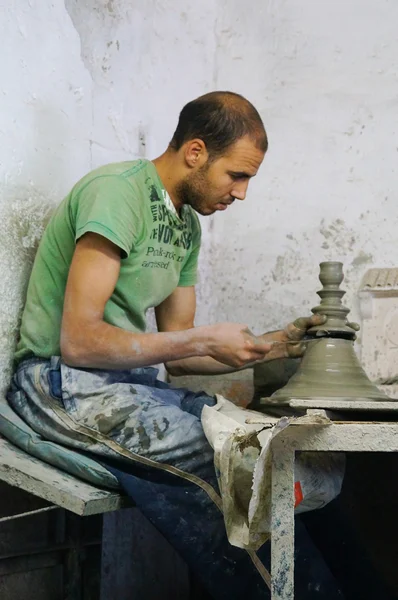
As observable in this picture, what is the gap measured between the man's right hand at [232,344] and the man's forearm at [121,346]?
0.02 metres

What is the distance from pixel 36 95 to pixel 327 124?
1070mm

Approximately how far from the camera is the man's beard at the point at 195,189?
2.19 m

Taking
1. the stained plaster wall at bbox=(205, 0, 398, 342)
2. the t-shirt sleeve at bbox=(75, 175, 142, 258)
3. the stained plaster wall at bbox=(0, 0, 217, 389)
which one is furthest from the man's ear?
the stained plaster wall at bbox=(205, 0, 398, 342)

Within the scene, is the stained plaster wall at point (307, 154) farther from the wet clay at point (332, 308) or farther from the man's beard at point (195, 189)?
the man's beard at point (195, 189)

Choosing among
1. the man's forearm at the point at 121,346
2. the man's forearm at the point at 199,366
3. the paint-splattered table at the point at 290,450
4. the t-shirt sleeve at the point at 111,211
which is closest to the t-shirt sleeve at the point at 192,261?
the man's forearm at the point at 199,366

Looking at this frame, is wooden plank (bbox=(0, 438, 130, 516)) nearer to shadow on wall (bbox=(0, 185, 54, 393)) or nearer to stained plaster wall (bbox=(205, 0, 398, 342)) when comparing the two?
shadow on wall (bbox=(0, 185, 54, 393))

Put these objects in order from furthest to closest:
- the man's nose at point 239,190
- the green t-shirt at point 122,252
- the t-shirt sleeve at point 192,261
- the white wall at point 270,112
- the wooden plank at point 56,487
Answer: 1. the white wall at point 270,112
2. the t-shirt sleeve at point 192,261
3. the man's nose at point 239,190
4. the green t-shirt at point 122,252
5. the wooden plank at point 56,487

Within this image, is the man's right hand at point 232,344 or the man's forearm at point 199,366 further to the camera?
the man's forearm at point 199,366

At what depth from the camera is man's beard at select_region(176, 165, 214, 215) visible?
2191 mm

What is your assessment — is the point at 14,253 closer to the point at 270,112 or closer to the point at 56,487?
the point at 56,487

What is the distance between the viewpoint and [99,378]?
196cm

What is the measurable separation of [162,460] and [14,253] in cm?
72

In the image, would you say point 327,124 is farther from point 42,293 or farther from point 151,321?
point 42,293

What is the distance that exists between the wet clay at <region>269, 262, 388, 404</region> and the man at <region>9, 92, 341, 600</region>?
0.35ft
